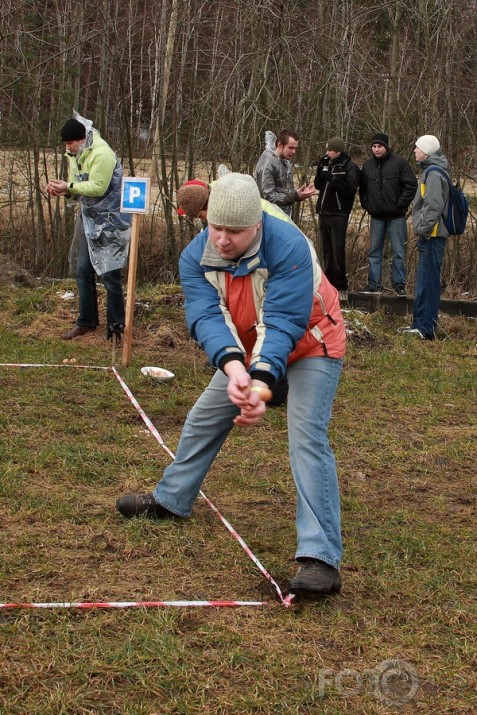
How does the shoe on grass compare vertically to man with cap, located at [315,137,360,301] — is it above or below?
below

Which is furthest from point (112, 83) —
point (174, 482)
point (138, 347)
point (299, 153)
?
point (174, 482)

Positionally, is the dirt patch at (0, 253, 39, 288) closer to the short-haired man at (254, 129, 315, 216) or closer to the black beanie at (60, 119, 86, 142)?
the short-haired man at (254, 129, 315, 216)

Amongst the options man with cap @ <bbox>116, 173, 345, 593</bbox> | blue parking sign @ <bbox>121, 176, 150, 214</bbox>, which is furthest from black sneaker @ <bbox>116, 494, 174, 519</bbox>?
blue parking sign @ <bbox>121, 176, 150, 214</bbox>

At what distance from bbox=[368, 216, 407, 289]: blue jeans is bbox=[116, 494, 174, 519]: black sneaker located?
23.2 ft

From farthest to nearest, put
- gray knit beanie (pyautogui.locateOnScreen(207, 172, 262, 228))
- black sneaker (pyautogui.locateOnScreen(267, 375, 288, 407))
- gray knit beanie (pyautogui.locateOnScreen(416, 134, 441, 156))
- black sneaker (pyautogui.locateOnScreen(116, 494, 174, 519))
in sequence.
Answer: gray knit beanie (pyautogui.locateOnScreen(416, 134, 441, 156)) < black sneaker (pyautogui.locateOnScreen(267, 375, 288, 407)) < black sneaker (pyautogui.locateOnScreen(116, 494, 174, 519)) < gray knit beanie (pyautogui.locateOnScreen(207, 172, 262, 228))

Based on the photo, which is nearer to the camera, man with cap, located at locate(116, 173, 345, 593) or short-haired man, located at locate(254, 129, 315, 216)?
man with cap, located at locate(116, 173, 345, 593)

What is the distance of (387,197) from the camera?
35.6 feet

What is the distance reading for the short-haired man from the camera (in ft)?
31.9

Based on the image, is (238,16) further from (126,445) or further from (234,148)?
(126,445)

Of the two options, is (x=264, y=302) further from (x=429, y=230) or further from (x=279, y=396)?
(x=429, y=230)

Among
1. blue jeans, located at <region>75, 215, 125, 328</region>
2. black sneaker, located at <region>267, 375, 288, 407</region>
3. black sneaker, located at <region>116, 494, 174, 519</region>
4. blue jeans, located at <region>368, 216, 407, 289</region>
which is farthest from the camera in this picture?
blue jeans, located at <region>368, 216, 407, 289</region>

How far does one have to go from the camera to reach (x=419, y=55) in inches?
526

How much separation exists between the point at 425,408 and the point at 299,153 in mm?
6892

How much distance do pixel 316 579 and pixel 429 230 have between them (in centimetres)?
641
